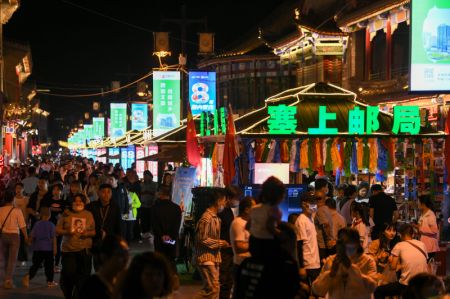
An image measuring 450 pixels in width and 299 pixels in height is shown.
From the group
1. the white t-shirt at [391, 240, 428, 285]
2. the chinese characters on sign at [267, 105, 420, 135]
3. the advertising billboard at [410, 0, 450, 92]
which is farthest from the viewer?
the chinese characters on sign at [267, 105, 420, 135]

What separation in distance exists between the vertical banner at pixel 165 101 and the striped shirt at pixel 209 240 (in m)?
23.5

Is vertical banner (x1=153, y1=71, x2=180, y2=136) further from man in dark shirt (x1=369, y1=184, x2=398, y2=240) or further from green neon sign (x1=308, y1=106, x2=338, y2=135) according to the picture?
man in dark shirt (x1=369, y1=184, x2=398, y2=240)

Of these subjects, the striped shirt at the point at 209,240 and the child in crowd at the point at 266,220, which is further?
the striped shirt at the point at 209,240

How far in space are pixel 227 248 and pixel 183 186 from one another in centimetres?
485

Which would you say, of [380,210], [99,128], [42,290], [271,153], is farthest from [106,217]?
[99,128]

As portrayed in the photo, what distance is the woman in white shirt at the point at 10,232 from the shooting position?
14672 millimetres

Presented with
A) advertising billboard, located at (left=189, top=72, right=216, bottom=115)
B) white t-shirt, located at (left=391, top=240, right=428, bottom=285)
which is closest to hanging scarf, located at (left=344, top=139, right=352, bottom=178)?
white t-shirt, located at (left=391, top=240, right=428, bottom=285)

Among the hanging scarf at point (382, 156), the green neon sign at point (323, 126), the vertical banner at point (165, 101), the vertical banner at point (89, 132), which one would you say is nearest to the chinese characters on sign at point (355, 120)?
the green neon sign at point (323, 126)

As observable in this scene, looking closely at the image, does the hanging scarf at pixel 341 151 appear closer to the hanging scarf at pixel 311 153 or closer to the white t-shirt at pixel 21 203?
the hanging scarf at pixel 311 153

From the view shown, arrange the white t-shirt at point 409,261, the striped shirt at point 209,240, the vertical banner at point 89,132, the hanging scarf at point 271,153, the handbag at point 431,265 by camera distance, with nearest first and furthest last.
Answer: the white t-shirt at point 409,261 < the handbag at point 431,265 < the striped shirt at point 209,240 < the hanging scarf at point 271,153 < the vertical banner at point 89,132

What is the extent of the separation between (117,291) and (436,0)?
1095 cm

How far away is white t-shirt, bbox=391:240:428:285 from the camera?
10125 mm

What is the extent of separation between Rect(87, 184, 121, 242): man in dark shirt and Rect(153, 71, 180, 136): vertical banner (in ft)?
74.1

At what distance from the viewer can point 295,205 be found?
600 inches
